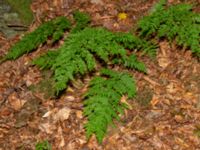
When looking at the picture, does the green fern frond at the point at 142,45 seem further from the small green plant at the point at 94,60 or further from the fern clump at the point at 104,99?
the fern clump at the point at 104,99

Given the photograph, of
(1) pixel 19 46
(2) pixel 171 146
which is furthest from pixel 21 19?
(2) pixel 171 146

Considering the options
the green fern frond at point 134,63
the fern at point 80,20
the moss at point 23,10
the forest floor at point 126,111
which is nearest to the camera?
the forest floor at point 126,111

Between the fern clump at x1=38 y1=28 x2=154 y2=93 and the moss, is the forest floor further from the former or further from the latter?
the moss

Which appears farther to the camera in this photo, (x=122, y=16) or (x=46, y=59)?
(x=122, y=16)

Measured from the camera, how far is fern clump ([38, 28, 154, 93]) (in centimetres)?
429

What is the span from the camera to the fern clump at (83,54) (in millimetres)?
4285

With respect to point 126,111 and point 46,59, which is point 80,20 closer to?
point 46,59

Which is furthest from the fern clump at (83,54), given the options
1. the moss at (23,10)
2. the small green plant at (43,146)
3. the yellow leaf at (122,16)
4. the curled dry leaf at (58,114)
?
the moss at (23,10)

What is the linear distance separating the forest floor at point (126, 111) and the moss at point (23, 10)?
2.06 feet

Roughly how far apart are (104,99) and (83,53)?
1.90 ft

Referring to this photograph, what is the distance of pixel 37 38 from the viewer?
5141mm

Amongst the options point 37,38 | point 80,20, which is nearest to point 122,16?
point 80,20

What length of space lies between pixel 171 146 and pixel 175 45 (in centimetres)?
155

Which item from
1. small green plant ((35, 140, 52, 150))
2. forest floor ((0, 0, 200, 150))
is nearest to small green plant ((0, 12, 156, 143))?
forest floor ((0, 0, 200, 150))
